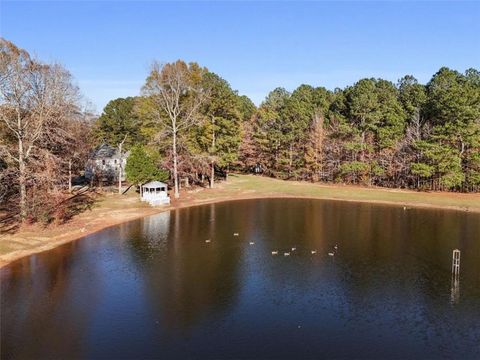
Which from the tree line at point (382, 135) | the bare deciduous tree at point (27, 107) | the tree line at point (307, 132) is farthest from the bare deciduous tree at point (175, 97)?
the tree line at point (382, 135)

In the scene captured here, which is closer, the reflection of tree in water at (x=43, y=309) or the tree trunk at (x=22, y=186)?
the reflection of tree in water at (x=43, y=309)

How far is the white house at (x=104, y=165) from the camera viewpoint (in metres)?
74.1

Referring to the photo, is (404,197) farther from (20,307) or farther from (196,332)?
(20,307)

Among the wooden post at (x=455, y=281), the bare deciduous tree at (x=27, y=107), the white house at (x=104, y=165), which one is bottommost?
the wooden post at (x=455, y=281)

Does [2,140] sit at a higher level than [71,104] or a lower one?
lower

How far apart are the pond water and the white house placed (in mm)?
34430

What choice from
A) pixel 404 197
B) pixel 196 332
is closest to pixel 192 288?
pixel 196 332

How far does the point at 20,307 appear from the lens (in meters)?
23.2

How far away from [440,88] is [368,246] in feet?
121

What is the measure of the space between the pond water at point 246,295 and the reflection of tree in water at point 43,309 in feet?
0.22

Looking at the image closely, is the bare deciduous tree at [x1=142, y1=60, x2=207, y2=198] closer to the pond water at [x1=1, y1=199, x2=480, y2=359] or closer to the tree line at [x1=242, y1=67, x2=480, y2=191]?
the pond water at [x1=1, y1=199, x2=480, y2=359]

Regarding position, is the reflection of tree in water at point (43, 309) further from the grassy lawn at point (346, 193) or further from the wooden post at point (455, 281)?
the grassy lawn at point (346, 193)

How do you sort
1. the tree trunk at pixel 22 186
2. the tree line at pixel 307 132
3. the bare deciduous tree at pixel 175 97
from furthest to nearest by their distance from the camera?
the bare deciduous tree at pixel 175 97, the tree line at pixel 307 132, the tree trunk at pixel 22 186

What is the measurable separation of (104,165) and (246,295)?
57755 mm
